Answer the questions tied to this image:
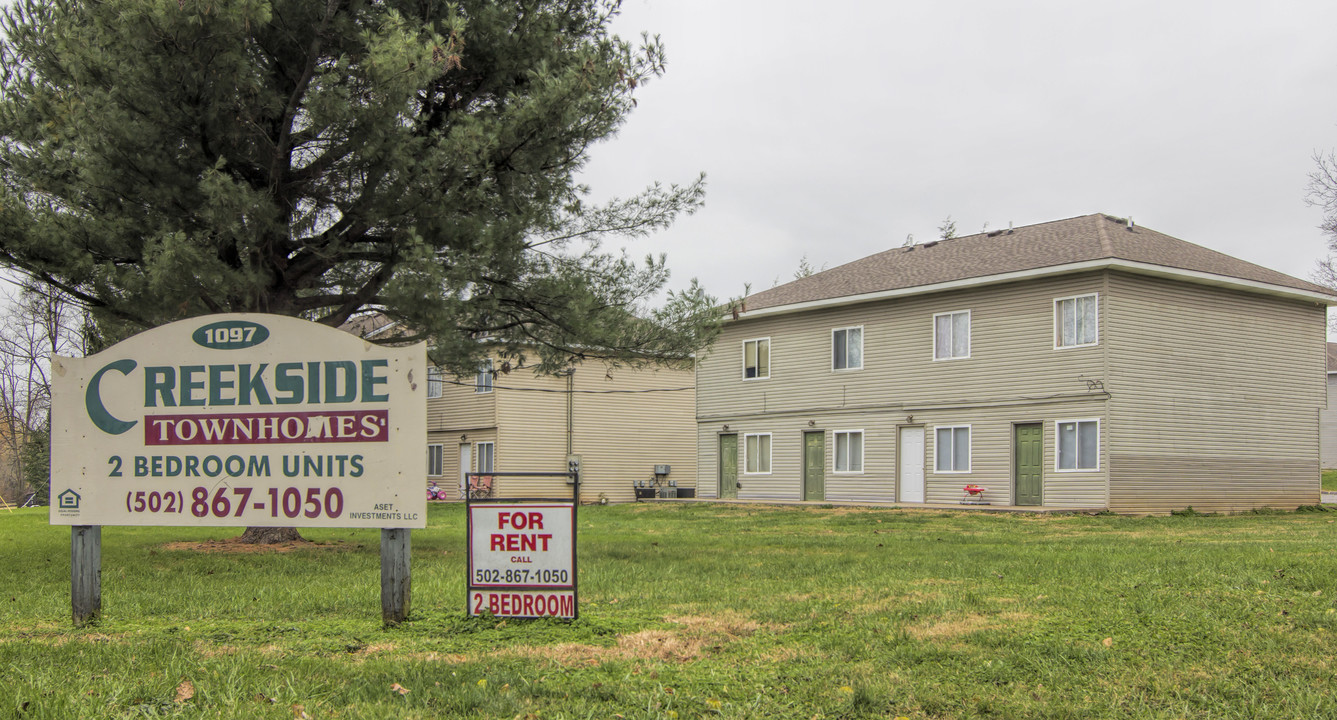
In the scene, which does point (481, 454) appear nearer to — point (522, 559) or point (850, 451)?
point (850, 451)

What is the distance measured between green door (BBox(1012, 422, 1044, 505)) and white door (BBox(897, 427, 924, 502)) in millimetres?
2654

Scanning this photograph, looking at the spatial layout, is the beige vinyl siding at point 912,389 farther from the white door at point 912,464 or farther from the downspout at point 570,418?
the downspout at point 570,418

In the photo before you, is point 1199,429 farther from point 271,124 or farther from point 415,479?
point 415,479

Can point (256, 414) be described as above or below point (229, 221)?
below

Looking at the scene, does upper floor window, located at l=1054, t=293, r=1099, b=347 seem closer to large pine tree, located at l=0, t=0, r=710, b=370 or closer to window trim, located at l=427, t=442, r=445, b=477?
large pine tree, located at l=0, t=0, r=710, b=370

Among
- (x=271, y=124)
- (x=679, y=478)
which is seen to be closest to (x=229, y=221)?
(x=271, y=124)

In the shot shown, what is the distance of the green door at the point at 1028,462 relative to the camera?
25.8 metres

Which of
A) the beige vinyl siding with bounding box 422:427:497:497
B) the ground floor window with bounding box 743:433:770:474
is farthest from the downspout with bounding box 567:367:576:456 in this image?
the ground floor window with bounding box 743:433:770:474

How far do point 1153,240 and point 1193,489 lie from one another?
6.13 meters

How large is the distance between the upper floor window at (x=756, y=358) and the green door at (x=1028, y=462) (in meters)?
8.17

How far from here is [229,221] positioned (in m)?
13.2

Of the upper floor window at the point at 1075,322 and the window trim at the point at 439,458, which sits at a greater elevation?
the upper floor window at the point at 1075,322

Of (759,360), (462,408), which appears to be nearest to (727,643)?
(759,360)

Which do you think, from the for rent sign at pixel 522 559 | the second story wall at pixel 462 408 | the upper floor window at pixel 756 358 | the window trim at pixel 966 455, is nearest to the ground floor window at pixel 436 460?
the second story wall at pixel 462 408
